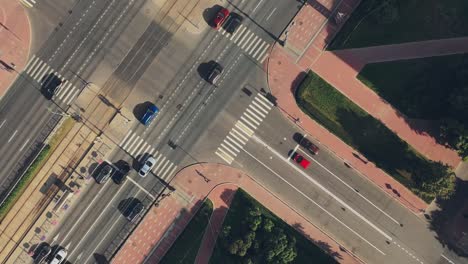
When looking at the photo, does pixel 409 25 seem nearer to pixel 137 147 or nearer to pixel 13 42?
pixel 137 147

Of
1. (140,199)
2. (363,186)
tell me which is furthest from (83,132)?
(363,186)

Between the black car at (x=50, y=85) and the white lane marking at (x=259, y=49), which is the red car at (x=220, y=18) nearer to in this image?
the white lane marking at (x=259, y=49)

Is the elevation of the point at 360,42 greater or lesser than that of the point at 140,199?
greater

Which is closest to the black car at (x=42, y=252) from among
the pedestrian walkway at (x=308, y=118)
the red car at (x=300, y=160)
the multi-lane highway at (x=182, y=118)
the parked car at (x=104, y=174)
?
the multi-lane highway at (x=182, y=118)

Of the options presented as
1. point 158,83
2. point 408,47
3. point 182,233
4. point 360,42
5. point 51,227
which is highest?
point 408,47

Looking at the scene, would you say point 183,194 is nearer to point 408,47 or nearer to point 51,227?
point 51,227

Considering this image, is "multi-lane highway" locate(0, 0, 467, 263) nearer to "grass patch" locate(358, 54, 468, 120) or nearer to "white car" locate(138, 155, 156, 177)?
"white car" locate(138, 155, 156, 177)
